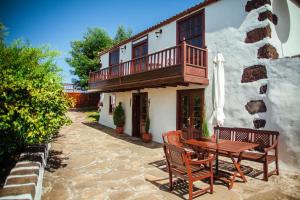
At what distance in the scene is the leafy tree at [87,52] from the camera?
79.2ft

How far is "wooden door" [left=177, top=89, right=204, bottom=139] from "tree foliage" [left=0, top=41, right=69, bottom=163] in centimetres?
534

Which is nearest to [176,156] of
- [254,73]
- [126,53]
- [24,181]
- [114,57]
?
[24,181]

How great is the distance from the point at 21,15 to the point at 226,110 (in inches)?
677

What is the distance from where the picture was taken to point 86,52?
25047 millimetres

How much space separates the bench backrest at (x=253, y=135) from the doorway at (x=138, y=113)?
5999mm

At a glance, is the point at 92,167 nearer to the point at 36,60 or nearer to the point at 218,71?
the point at 36,60

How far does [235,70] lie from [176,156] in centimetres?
492

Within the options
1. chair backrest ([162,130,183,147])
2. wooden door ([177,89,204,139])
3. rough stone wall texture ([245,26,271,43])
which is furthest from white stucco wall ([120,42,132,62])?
chair backrest ([162,130,183,147])

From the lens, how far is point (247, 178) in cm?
546

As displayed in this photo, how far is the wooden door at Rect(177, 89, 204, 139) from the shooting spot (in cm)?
895

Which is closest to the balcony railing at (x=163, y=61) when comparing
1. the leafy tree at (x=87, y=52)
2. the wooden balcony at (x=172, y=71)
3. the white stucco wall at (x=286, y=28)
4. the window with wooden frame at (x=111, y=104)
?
the wooden balcony at (x=172, y=71)

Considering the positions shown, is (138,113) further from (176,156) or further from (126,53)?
(176,156)

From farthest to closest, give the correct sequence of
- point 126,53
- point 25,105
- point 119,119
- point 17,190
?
point 126,53, point 119,119, point 25,105, point 17,190

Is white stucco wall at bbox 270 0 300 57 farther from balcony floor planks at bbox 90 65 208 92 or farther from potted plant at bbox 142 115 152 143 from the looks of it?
potted plant at bbox 142 115 152 143
